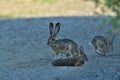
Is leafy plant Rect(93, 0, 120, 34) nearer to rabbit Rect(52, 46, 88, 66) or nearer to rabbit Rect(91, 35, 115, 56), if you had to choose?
rabbit Rect(52, 46, 88, 66)

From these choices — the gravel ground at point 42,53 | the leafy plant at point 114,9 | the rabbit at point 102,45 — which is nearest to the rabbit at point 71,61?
the gravel ground at point 42,53

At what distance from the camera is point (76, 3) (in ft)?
80.4

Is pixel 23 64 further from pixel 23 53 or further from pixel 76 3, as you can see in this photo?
pixel 76 3

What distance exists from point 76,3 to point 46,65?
13.6 meters

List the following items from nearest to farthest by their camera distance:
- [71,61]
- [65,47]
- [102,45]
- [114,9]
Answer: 1. [114,9]
2. [71,61]
3. [65,47]
4. [102,45]

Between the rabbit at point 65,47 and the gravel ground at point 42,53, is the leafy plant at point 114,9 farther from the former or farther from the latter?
the rabbit at point 65,47

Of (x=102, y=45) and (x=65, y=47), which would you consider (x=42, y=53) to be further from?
(x=65, y=47)

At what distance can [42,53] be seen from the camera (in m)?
12.9

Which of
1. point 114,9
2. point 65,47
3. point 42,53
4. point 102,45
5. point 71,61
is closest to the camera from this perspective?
point 114,9

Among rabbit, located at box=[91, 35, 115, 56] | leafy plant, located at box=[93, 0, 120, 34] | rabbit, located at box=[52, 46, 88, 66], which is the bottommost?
rabbit, located at box=[52, 46, 88, 66]

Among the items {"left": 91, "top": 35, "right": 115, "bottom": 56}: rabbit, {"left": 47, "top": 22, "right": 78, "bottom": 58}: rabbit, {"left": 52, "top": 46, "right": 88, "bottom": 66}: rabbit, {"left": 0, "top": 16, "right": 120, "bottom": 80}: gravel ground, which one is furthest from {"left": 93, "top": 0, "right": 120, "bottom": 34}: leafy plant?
{"left": 91, "top": 35, "right": 115, "bottom": 56}: rabbit

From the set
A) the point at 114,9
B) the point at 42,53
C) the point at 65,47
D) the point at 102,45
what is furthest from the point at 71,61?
the point at 114,9

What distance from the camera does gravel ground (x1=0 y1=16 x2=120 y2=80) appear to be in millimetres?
10141

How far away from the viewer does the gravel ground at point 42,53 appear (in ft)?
33.3
